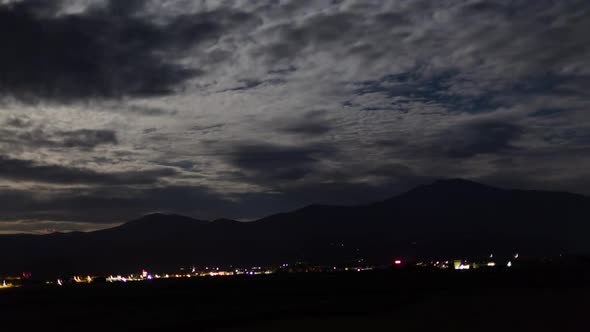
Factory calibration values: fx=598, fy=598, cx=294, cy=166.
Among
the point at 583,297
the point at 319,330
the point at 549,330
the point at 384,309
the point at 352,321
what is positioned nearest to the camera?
the point at 549,330

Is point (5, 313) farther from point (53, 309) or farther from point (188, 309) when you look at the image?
point (188, 309)

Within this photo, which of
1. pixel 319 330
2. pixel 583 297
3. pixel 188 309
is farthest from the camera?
pixel 188 309

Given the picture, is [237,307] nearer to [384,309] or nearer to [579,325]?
[384,309]

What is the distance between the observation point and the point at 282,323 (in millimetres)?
45906

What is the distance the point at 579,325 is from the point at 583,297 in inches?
983

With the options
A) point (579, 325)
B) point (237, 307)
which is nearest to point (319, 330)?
point (579, 325)

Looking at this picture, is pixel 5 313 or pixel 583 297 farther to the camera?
pixel 5 313

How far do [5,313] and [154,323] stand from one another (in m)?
26.0

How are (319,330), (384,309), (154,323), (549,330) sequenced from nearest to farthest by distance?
(549,330), (319,330), (154,323), (384,309)

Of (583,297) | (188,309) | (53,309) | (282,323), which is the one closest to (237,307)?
(188,309)

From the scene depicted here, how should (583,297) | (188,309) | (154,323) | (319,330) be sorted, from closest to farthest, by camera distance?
(319,330) < (154,323) < (583,297) < (188,309)

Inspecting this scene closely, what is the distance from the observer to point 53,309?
71562mm

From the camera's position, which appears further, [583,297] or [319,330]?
[583,297]

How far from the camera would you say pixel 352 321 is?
44844mm
